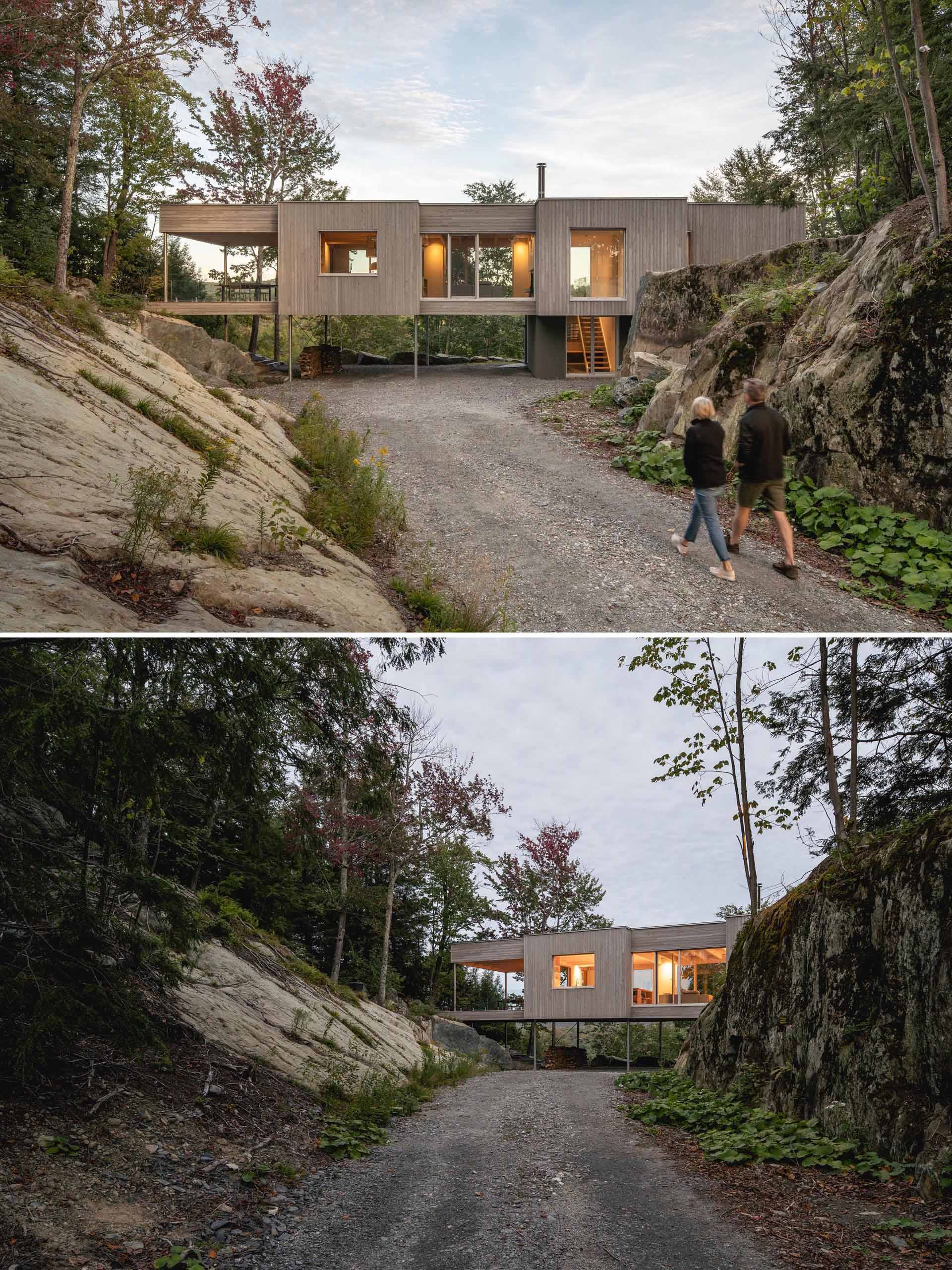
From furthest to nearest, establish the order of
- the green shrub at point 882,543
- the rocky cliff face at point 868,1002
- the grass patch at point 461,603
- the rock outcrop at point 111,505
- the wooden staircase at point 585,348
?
the wooden staircase at point 585,348 → the green shrub at point 882,543 → the grass patch at point 461,603 → the rocky cliff face at point 868,1002 → the rock outcrop at point 111,505

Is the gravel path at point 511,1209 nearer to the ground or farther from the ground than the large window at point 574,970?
farther from the ground

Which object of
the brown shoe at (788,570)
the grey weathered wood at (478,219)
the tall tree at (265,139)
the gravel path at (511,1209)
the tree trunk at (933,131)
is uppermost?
the tall tree at (265,139)

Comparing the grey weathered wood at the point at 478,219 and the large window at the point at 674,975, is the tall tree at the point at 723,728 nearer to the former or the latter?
the large window at the point at 674,975

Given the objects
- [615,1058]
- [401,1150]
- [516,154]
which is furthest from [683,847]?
[516,154]

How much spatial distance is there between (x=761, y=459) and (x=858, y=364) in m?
3.16

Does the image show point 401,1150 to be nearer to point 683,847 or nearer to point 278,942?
point 278,942

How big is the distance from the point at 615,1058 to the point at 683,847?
6031 millimetres

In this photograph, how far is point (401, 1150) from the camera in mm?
5828

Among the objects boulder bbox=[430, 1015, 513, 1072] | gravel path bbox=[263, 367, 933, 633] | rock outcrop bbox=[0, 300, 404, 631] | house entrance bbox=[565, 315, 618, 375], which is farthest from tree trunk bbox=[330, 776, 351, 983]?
house entrance bbox=[565, 315, 618, 375]

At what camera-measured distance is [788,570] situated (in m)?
7.57

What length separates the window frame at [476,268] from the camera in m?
22.8

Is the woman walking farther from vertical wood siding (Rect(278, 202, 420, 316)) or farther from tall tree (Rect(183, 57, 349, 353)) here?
tall tree (Rect(183, 57, 349, 353))

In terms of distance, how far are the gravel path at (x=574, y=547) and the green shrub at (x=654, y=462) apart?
0.87ft

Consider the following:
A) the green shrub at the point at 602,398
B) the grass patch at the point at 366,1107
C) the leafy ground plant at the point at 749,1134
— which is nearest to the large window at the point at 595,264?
the green shrub at the point at 602,398
